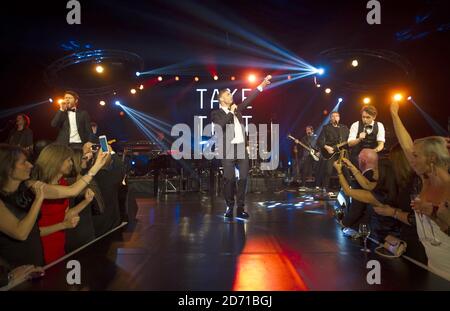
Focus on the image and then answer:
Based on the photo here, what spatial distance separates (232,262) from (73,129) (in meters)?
3.44

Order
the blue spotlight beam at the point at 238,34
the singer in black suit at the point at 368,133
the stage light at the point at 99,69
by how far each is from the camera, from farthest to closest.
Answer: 1. the stage light at the point at 99,69
2. the blue spotlight beam at the point at 238,34
3. the singer in black suit at the point at 368,133

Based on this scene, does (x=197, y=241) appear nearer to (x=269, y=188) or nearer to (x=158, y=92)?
(x=269, y=188)

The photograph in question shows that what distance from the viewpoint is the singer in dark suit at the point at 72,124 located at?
14.7 ft

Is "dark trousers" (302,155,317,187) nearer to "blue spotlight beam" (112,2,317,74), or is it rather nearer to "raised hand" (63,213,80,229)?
"blue spotlight beam" (112,2,317,74)

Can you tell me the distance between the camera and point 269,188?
8586 mm

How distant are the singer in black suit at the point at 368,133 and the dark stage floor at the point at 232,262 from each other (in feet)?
6.37

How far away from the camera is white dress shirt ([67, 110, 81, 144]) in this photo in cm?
457

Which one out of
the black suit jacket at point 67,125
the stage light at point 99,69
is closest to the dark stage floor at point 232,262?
the black suit jacket at point 67,125

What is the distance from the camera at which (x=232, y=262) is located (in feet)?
6.85

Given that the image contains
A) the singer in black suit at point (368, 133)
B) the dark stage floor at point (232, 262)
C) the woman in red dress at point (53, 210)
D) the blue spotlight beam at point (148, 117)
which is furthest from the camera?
the blue spotlight beam at point (148, 117)

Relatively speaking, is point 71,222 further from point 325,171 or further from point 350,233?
point 325,171

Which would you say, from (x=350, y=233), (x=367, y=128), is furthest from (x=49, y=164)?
(x=367, y=128)

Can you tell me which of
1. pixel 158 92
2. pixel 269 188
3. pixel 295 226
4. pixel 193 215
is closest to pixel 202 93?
pixel 158 92

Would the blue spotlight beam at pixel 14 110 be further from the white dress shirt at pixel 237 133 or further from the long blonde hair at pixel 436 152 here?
the long blonde hair at pixel 436 152
